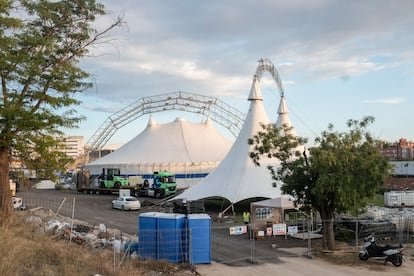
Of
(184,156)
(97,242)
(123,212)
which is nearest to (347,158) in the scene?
(97,242)

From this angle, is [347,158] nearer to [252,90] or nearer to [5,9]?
[5,9]

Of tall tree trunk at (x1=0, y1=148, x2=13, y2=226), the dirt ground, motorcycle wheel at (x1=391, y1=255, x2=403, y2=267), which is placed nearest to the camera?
the dirt ground

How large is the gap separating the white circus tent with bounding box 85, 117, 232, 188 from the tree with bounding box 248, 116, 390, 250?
1401 inches

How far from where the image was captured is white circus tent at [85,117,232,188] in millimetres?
52031

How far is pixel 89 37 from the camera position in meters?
15.1

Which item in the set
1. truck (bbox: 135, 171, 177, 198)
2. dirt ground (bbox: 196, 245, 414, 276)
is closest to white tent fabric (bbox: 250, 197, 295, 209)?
dirt ground (bbox: 196, 245, 414, 276)

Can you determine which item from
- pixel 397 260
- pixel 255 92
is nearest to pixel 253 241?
pixel 397 260

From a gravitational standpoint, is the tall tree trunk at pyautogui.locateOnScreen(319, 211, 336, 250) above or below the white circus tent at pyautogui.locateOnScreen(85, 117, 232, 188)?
below

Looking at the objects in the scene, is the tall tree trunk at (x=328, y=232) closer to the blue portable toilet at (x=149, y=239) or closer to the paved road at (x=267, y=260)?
the paved road at (x=267, y=260)

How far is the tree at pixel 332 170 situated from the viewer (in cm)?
1433

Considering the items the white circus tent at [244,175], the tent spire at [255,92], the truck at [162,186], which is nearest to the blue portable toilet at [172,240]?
the white circus tent at [244,175]

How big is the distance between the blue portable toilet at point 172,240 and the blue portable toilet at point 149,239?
19 centimetres

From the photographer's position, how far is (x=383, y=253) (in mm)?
13602

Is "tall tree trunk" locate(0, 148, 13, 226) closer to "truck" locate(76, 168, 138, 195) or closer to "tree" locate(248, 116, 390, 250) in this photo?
"tree" locate(248, 116, 390, 250)
